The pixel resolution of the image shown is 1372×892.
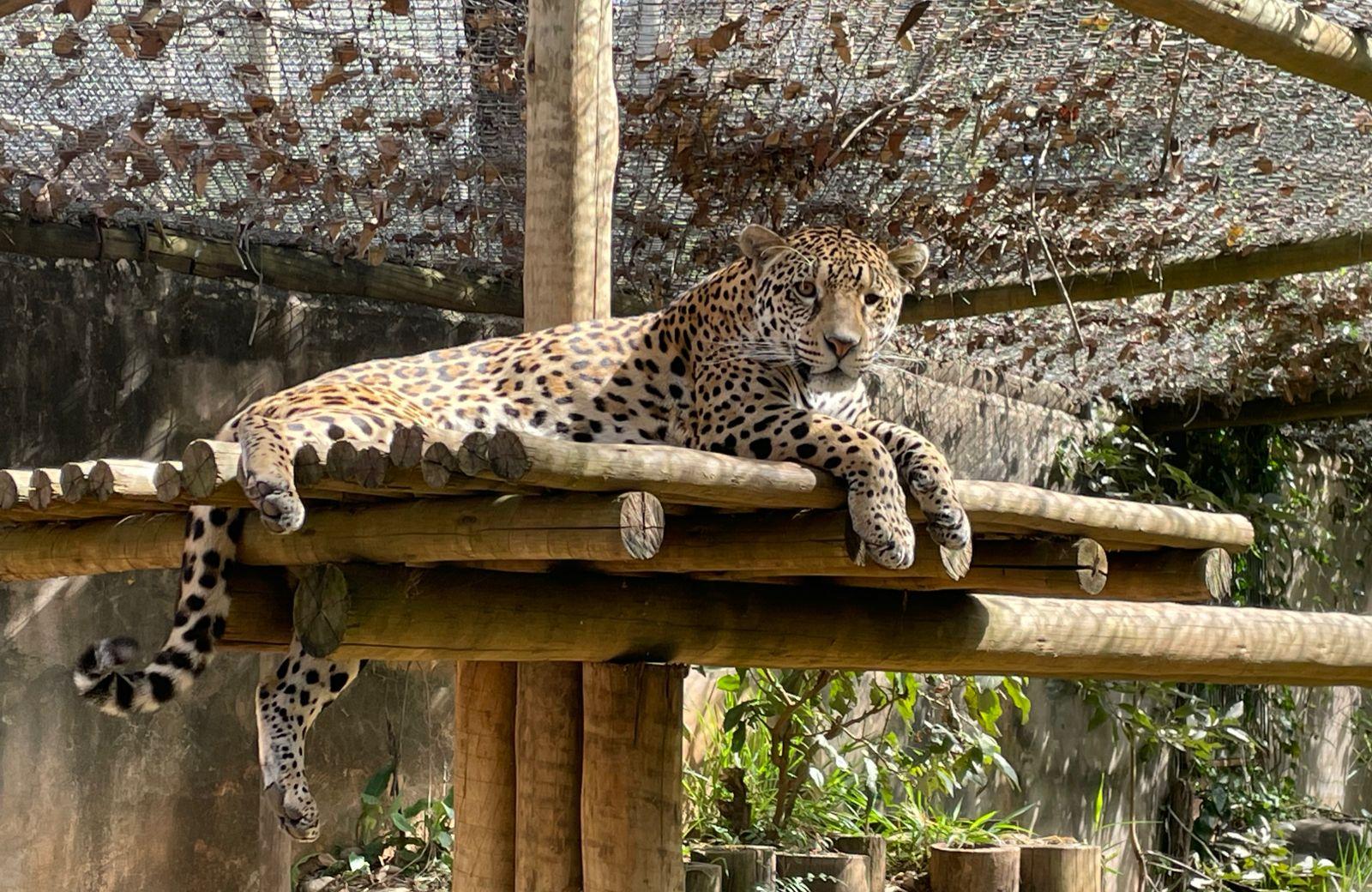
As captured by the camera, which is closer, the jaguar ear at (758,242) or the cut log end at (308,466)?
the cut log end at (308,466)

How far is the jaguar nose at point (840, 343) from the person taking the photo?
A: 434cm

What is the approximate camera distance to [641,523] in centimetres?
328

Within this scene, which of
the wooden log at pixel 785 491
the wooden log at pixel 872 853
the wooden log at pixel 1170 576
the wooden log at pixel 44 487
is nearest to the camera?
the wooden log at pixel 785 491

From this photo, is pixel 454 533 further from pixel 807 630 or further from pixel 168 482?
pixel 807 630

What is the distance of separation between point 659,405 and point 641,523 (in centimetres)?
136

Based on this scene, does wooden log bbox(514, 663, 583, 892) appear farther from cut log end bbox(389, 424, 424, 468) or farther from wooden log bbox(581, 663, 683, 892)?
cut log end bbox(389, 424, 424, 468)

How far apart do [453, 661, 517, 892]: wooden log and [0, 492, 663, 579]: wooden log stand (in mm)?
1240

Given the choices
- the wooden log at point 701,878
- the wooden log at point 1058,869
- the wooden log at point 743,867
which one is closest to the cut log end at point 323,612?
the wooden log at point 701,878

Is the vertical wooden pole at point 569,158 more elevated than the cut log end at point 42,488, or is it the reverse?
the vertical wooden pole at point 569,158

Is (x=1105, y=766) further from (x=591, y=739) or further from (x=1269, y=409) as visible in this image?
(x=591, y=739)

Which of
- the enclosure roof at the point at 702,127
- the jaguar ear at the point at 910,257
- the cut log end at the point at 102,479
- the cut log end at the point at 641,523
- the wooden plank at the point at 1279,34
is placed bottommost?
the cut log end at the point at 641,523

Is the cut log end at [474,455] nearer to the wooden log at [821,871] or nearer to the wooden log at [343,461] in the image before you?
the wooden log at [343,461]

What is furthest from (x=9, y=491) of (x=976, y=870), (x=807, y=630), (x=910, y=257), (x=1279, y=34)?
(x=976, y=870)

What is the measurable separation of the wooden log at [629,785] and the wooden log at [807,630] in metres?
0.26
